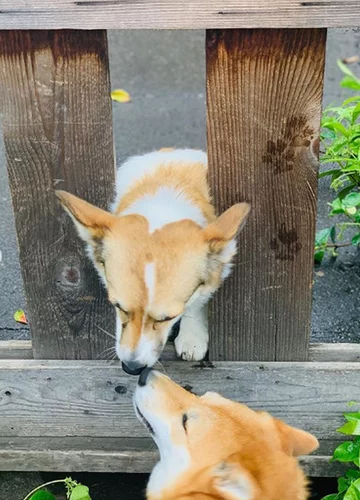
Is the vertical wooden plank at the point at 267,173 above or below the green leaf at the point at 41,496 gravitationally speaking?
above

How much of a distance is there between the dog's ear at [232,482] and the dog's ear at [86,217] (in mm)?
766

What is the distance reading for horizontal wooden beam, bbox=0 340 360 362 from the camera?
2.43 metres

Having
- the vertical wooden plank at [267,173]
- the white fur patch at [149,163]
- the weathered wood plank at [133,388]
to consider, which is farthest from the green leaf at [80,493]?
the white fur patch at [149,163]

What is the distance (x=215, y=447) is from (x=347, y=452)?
1.68 feet

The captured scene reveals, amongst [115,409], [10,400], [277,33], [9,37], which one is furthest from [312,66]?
[10,400]

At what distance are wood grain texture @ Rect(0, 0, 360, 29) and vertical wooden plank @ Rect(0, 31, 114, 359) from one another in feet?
0.19

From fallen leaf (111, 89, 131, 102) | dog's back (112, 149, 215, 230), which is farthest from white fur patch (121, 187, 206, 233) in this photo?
fallen leaf (111, 89, 131, 102)

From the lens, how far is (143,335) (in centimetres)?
214

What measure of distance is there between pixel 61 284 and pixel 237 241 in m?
0.59

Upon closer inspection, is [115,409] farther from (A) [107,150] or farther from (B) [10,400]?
(A) [107,150]

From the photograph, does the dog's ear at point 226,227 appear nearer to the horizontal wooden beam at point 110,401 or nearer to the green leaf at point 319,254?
the horizontal wooden beam at point 110,401

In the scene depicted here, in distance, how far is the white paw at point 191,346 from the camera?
242 centimetres

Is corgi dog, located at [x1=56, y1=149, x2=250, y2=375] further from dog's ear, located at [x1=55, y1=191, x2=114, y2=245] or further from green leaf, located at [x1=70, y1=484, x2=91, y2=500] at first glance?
green leaf, located at [x1=70, y1=484, x2=91, y2=500]

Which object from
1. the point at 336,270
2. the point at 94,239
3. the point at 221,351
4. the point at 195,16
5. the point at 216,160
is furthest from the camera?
the point at 336,270
